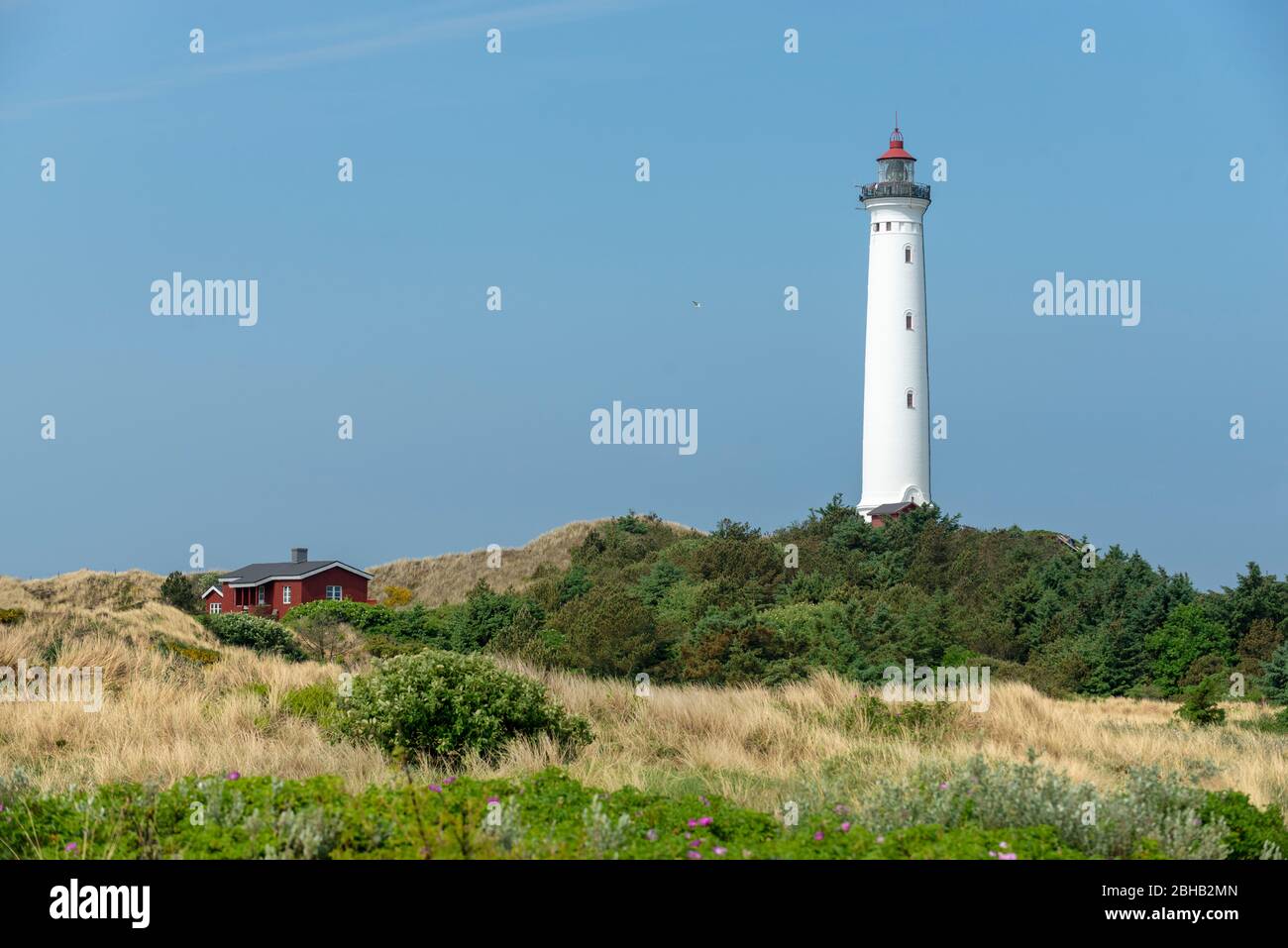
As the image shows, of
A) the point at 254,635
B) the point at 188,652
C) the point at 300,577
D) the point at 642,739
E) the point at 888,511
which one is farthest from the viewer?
the point at 300,577

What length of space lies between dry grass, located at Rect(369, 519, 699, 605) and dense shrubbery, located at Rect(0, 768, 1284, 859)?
46.7m

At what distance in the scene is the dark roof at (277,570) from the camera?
53.6 metres

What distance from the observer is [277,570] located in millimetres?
54469

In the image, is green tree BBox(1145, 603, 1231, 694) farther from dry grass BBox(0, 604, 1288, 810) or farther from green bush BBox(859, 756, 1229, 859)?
green bush BBox(859, 756, 1229, 859)

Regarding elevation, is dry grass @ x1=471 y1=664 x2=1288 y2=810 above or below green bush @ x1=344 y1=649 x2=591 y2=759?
below

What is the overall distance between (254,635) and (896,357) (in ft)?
90.1

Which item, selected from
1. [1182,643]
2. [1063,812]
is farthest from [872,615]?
[1063,812]

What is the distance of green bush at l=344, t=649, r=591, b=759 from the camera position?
42.9 feet

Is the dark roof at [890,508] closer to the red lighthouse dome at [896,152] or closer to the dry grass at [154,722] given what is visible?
the red lighthouse dome at [896,152]

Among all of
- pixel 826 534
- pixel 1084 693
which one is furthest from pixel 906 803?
pixel 826 534

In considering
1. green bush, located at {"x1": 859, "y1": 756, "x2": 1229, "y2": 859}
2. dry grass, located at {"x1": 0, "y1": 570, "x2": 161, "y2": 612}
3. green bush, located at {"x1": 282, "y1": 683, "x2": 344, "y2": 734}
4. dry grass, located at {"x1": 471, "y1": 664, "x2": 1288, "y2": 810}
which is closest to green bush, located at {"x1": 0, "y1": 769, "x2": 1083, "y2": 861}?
green bush, located at {"x1": 859, "y1": 756, "x2": 1229, "y2": 859}

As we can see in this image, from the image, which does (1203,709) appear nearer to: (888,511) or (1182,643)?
(1182,643)
